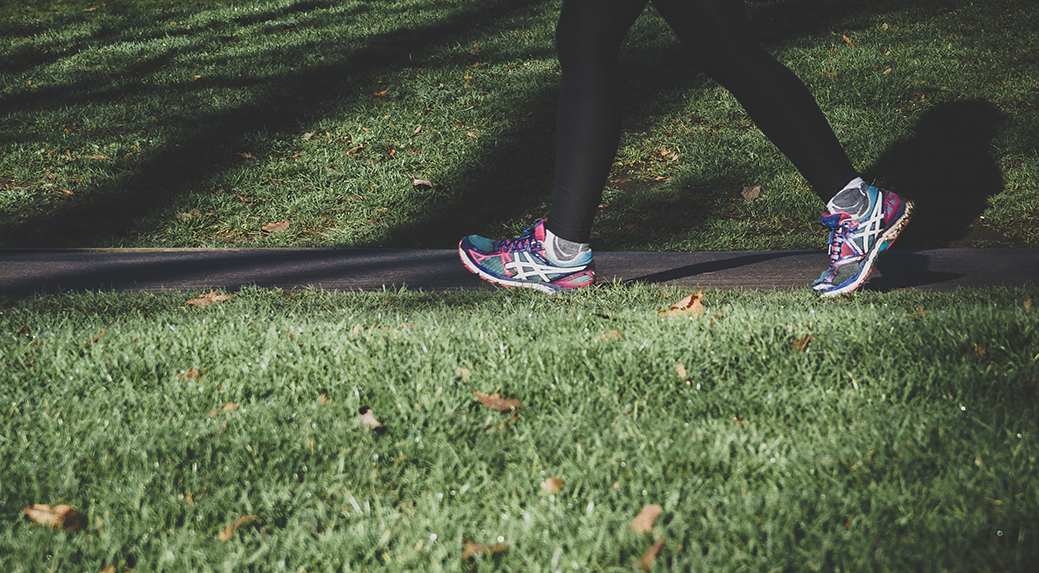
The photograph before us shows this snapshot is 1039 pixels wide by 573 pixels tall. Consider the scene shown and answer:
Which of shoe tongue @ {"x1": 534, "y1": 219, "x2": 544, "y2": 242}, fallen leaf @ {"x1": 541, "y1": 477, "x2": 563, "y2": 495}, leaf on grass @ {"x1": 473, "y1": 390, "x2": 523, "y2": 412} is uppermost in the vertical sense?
shoe tongue @ {"x1": 534, "y1": 219, "x2": 544, "y2": 242}

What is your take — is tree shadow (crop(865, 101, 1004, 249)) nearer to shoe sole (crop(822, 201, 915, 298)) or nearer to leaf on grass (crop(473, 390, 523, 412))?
shoe sole (crop(822, 201, 915, 298))

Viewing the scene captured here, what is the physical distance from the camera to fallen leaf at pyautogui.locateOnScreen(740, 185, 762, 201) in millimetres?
5215

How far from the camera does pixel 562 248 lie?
282cm

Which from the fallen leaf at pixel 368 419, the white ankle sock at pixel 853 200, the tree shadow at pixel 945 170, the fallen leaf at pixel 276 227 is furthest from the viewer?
the fallen leaf at pixel 276 227

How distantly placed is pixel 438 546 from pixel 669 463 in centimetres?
51

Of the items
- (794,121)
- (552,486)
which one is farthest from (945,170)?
(552,486)

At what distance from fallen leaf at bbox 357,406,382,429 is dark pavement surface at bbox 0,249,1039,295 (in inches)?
62.4

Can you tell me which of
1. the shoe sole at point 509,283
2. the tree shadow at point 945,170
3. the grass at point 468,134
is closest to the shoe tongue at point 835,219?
the shoe sole at point 509,283

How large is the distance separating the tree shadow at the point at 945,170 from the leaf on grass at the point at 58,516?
4432 mm

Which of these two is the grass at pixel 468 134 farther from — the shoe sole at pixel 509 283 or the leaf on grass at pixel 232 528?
the leaf on grass at pixel 232 528

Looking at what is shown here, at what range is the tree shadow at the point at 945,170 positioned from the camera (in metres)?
4.79

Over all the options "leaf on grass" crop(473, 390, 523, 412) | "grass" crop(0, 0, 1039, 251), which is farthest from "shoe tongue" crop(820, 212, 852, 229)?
"grass" crop(0, 0, 1039, 251)

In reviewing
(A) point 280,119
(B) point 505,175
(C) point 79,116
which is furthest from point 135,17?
(B) point 505,175

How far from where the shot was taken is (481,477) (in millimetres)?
1596
